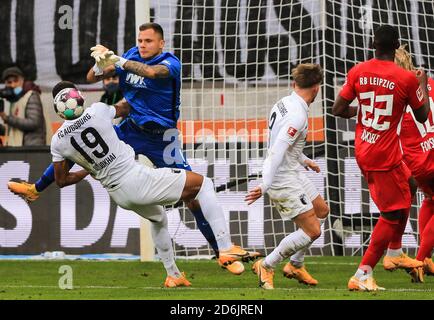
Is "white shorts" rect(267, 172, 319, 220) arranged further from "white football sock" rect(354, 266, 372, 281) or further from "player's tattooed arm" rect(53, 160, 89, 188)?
"player's tattooed arm" rect(53, 160, 89, 188)

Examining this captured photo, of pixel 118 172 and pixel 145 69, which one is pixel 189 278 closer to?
pixel 118 172

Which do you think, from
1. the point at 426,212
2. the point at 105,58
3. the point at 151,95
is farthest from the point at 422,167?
the point at 105,58

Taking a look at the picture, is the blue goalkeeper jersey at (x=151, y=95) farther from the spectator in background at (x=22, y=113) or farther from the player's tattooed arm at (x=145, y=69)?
the spectator in background at (x=22, y=113)

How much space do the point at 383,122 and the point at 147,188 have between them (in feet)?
6.76

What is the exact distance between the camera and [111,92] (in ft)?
53.9

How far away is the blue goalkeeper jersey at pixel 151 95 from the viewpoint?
1196 centimetres

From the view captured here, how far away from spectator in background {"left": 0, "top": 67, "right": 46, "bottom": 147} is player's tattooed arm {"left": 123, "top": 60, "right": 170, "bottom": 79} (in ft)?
16.3

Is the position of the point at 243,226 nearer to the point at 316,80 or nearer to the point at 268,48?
the point at 268,48

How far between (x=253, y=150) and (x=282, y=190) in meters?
4.56

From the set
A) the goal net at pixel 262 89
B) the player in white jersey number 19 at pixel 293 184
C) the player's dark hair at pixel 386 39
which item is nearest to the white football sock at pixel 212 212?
the player in white jersey number 19 at pixel 293 184

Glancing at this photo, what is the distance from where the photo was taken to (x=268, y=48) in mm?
15648

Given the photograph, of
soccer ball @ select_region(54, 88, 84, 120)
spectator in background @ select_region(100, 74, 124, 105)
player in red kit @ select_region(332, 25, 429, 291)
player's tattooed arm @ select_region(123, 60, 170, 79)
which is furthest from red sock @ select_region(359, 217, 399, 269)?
spectator in background @ select_region(100, 74, 124, 105)
